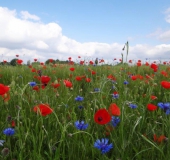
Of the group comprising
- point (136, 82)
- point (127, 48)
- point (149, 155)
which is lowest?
point (149, 155)

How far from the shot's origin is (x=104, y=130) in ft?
5.89

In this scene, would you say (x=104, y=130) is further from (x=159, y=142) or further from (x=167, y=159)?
(x=167, y=159)

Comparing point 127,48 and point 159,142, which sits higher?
point 127,48

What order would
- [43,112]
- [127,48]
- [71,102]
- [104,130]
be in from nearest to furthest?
1. [43,112]
2. [104,130]
3. [127,48]
4. [71,102]

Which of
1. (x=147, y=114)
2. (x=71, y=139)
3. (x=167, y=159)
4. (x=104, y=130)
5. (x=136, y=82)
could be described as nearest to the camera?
(x=167, y=159)

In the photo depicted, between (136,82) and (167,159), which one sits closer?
(167,159)

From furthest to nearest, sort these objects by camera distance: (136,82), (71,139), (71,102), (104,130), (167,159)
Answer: (136,82) → (71,102) → (104,130) → (71,139) → (167,159)

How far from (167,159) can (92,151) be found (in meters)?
0.44

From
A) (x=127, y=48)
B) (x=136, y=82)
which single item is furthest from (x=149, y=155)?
(x=136, y=82)

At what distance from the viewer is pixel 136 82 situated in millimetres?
3613

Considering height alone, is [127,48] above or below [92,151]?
above

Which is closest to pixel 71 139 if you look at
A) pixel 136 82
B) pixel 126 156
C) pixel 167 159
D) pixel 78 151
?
pixel 78 151

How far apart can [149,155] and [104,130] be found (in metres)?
0.40

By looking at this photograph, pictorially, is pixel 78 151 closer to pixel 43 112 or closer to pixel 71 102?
pixel 43 112
